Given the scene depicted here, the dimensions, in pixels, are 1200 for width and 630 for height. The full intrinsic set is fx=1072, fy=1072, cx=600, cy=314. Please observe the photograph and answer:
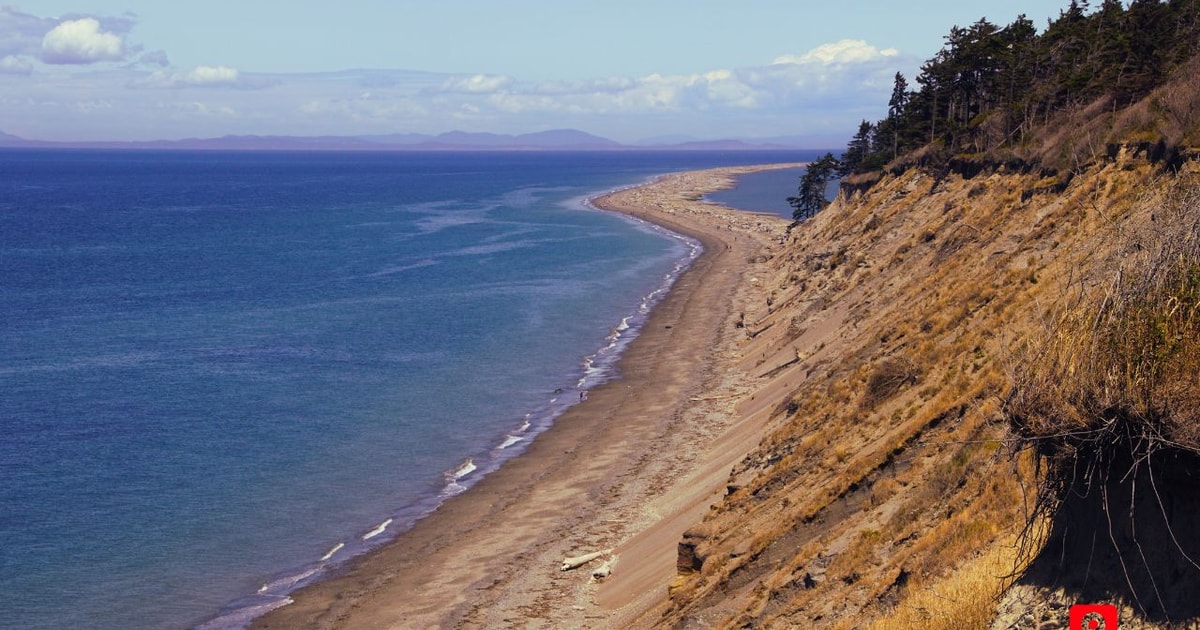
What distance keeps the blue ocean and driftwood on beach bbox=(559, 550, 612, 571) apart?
812 centimetres

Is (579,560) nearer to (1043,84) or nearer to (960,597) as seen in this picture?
(960,597)

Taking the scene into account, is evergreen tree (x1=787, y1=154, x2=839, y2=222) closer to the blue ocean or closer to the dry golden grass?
the blue ocean

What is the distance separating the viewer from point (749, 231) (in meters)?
135

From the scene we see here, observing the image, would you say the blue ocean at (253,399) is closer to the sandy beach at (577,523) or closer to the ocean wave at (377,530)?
the ocean wave at (377,530)

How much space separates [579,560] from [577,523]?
423 centimetres

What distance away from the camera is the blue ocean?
35.2 m

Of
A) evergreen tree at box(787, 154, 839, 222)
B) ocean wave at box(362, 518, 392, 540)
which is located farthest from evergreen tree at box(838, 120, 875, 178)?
ocean wave at box(362, 518, 392, 540)

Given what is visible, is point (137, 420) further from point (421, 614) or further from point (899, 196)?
point (899, 196)

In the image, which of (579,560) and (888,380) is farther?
(579,560)

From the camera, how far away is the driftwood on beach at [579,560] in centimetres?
3184

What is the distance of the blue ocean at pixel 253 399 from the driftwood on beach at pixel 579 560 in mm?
8120

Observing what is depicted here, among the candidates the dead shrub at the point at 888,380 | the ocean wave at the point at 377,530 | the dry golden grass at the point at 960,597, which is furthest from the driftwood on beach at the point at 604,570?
the dry golden grass at the point at 960,597

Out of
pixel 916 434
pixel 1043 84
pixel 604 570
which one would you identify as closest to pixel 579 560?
pixel 604 570

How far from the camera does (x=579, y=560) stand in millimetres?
32000
